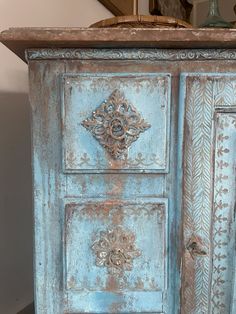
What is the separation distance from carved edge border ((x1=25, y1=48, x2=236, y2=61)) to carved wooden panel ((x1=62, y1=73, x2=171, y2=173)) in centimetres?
4

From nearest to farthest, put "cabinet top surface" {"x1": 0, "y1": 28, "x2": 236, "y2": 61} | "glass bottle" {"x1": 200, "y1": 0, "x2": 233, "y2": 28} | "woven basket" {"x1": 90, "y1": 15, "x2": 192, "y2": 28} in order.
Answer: "cabinet top surface" {"x1": 0, "y1": 28, "x2": 236, "y2": 61}, "woven basket" {"x1": 90, "y1": 15, "x2": 192, "y2": 28}, "glass bottle" {"x1": 200, "y1": 0, "x2": 233, "y2": 28}

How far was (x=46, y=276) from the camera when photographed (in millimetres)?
762

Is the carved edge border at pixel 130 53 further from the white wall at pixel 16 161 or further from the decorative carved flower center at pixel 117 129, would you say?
the white wall at pixel 16 161

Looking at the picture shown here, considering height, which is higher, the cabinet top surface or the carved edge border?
the cabinet top surface

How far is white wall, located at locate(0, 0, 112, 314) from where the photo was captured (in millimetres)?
1077

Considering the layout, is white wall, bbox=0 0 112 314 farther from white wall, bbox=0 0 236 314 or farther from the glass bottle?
the glass bottle

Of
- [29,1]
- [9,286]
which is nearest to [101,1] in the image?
[29,1]

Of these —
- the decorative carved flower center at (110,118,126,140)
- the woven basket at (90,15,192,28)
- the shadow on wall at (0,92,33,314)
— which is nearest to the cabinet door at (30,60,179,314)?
the decorative carved flower center at (110,118,126,140)

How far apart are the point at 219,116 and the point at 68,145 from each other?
0.30 meters

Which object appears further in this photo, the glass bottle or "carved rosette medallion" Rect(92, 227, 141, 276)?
the glass bottle

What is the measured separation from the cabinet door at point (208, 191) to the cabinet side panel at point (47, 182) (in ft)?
0.82

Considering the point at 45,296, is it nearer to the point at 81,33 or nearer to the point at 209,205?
the point at 209,205

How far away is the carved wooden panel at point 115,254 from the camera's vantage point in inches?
29.2

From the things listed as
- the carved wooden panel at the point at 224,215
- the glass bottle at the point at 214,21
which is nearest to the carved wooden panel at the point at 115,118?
the carved wooden panel at the point at 224,215
